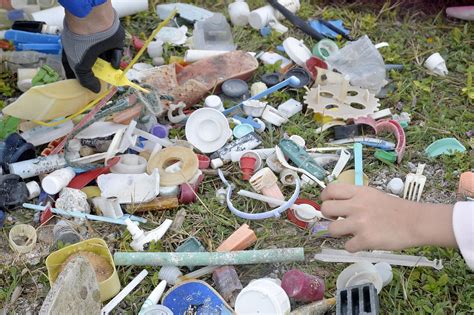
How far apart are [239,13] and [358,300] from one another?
1794mm

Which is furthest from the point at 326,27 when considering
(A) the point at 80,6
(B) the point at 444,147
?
(A) the point at 80,6

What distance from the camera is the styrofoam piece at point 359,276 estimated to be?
6.05 feet

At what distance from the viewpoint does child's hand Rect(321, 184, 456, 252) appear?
162 centimetres

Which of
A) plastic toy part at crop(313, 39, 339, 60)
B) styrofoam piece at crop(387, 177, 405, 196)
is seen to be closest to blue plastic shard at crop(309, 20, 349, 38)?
plastic toy part at crop(313, 39, 339, 60)

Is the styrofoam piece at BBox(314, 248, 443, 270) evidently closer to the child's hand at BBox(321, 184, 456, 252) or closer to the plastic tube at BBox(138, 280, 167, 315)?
the child's hand at BBox(321, 184, 456, 252)

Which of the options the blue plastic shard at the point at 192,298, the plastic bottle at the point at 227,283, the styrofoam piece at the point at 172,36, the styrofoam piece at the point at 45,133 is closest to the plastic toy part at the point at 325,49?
the styrofoam piece at the point at 172,36

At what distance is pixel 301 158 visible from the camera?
91.1 inches

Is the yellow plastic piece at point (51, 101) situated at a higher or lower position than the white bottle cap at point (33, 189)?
higher

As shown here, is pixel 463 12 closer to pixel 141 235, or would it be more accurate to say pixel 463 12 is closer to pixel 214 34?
pixel 214 34

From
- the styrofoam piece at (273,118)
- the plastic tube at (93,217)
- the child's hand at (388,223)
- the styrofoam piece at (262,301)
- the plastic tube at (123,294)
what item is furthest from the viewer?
the styrofoam piece at (273,118)

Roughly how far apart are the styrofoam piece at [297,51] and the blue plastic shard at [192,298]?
1305mm

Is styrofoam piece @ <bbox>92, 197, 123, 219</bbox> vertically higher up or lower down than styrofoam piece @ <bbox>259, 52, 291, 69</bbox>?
lower down

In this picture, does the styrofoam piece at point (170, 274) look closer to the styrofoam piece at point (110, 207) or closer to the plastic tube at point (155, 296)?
the plastic tube at point (155, 296)

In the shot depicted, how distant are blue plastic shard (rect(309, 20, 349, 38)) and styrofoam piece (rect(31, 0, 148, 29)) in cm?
87
